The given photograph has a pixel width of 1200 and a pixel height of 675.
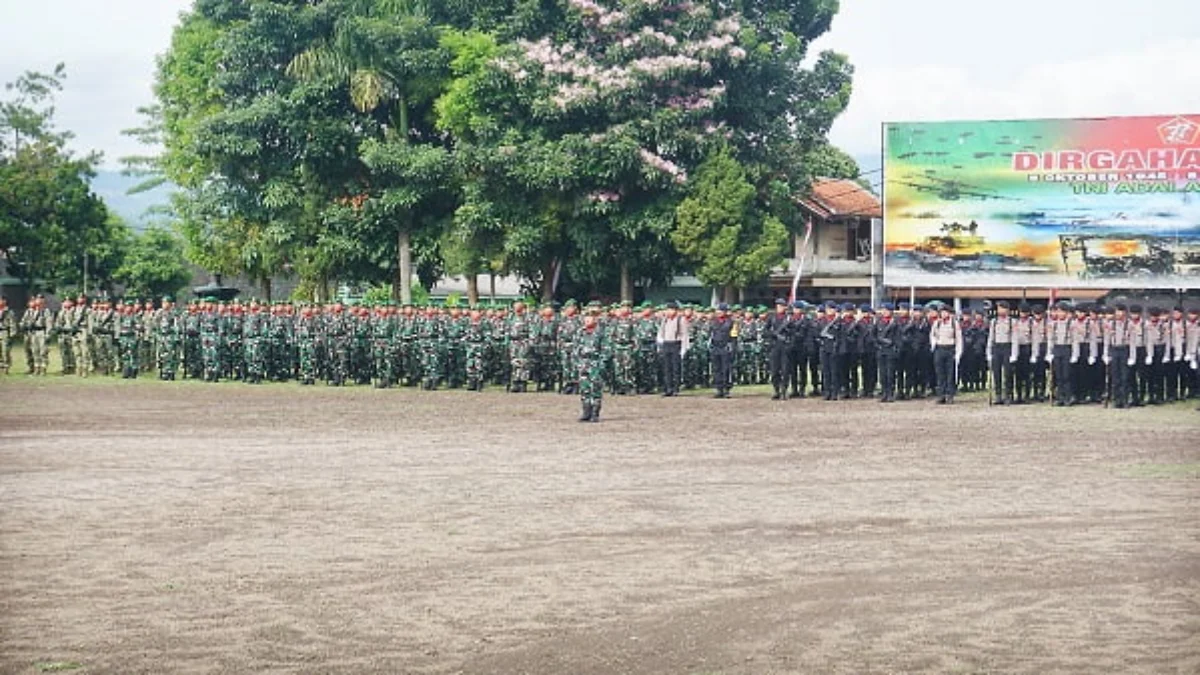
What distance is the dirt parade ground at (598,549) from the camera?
8516 millimetres

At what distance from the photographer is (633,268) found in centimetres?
3534

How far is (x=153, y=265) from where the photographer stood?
51.8 m

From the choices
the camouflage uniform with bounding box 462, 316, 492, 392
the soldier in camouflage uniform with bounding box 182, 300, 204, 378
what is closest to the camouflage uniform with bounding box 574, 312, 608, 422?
the camouflage uniform with bounding box 462, 316, 492, 392

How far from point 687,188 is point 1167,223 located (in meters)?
8.56

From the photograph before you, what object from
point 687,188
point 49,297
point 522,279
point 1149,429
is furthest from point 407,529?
point 49,297

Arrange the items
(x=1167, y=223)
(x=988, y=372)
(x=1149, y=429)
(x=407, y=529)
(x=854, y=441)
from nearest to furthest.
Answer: (x=407, y=529)
(x=854, y=441)
(x=1149, y=429)
(x=988, y=372)
(x=1167, y=223)

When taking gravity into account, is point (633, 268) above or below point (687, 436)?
above

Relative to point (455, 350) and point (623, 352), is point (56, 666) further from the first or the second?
point (455, 350)

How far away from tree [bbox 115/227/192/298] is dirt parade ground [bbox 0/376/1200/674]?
32.2 metres

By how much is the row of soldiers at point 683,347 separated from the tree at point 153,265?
68.6 ft

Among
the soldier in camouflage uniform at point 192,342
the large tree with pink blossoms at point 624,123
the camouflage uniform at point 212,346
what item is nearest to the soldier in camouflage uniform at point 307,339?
the camouflage uniform at point 212,346

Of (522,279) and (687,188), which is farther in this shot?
(522,279)

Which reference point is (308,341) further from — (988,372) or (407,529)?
(407,529)

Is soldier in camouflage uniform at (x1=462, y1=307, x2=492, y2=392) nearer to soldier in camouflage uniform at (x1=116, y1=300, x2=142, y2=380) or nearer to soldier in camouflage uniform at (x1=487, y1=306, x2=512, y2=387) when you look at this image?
soldier in camouflage uniform at (x1=487, y1=306, x2=512, y2=387)
